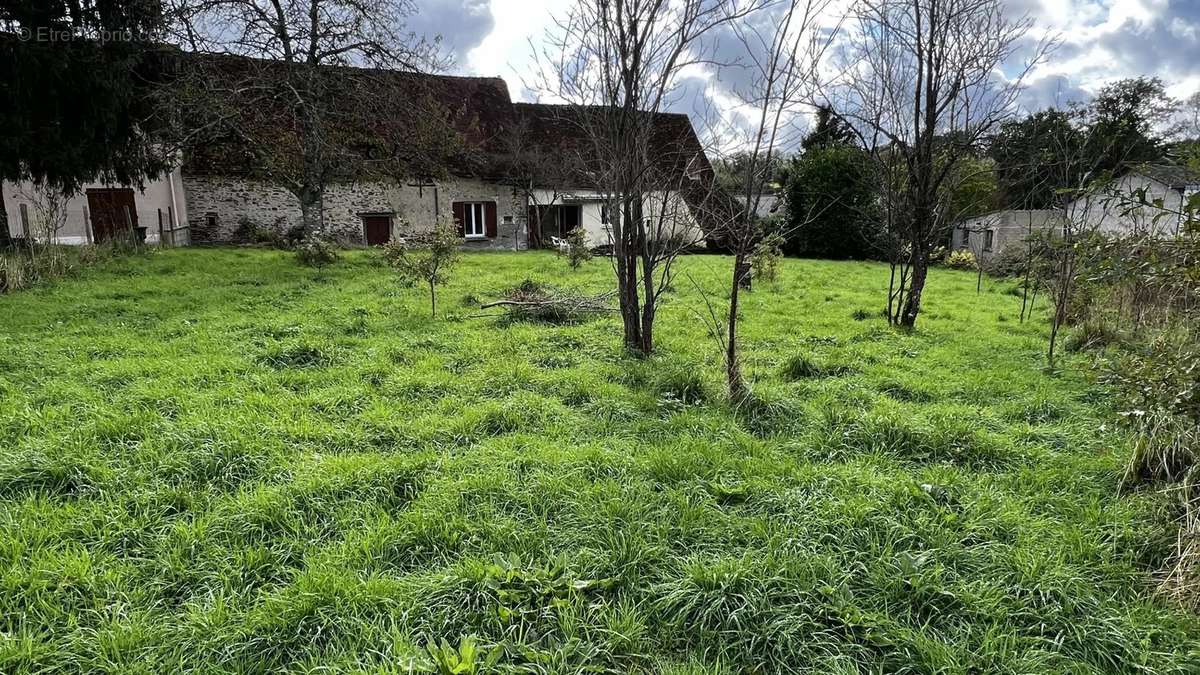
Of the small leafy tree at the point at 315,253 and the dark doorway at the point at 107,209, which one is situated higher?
the dark doorway at the point at 107,209

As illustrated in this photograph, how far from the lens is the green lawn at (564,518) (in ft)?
6.75

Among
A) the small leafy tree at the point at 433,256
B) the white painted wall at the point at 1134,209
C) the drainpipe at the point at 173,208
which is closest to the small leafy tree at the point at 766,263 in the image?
the white painted wall at the point at 1134,209

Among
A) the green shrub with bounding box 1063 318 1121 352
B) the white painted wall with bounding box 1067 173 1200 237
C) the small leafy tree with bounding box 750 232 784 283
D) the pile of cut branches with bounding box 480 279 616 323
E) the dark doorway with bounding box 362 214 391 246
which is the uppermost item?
the dark doorway with bounding box 362 214 391 246

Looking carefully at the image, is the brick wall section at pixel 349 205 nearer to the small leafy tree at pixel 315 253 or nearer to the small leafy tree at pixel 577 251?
the small leafy tree at pixel 315 253

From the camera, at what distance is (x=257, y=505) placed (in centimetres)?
281

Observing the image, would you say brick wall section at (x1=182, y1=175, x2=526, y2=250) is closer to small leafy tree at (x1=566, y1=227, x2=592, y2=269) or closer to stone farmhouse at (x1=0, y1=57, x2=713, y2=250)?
stone farmhouse at (x1=0, y1=57, x2=713, y2=250)

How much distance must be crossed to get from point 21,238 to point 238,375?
9.10m

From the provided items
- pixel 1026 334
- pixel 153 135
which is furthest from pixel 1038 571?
pixel 153 135

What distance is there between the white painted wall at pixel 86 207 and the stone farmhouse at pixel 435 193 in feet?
0.12

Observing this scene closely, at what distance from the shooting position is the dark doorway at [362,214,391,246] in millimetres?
20000

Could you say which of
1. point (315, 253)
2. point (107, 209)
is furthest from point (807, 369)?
point (107, 209)

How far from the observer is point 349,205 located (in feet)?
64.6

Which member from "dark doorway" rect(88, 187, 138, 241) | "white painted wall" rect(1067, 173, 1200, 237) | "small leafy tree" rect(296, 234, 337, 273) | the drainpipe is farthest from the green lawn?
the drainpipe

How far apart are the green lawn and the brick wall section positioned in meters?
A: 13.9
